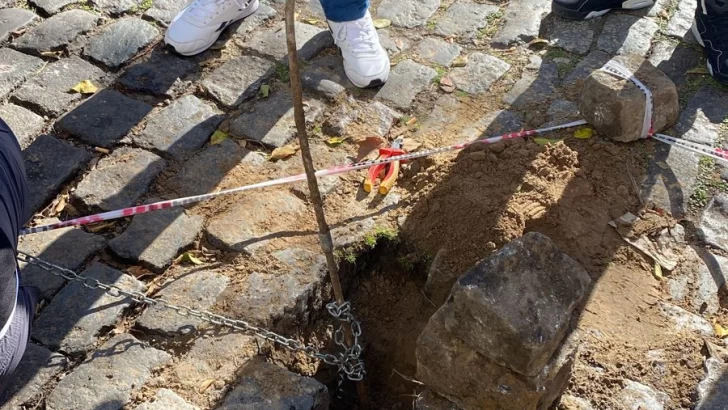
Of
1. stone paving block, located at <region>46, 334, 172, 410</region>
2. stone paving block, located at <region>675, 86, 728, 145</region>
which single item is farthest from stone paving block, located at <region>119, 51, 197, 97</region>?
stone paving block, located at <region>675, 86, 728, 145</region>

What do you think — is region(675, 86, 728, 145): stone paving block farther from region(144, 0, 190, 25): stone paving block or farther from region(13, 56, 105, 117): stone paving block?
region(13, 56, 105, 117): stone paving block

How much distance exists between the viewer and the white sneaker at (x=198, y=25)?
4.11 meters

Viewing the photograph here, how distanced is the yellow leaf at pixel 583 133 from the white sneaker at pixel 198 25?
80.2 inches

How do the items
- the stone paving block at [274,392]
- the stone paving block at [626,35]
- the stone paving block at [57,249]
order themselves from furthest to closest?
the stone paving block at [626,35] < the stone paving block at [57,249] < the stone paving block at [274,392]

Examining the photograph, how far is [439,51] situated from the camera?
14.1ft

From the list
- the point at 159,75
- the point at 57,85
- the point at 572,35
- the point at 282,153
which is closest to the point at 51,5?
the point at 57,85

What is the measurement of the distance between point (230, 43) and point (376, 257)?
174 cm

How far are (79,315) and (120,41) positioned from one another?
6.20ft

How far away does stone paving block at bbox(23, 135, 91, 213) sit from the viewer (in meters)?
3.37

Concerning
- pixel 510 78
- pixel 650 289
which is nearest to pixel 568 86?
pixel 510 78

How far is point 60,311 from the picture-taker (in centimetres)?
290

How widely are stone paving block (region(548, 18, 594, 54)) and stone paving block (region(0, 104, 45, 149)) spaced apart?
2.86 m

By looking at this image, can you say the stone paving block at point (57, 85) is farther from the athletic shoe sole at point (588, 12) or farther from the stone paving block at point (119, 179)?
the athletic shoe sole at point (588, 12)

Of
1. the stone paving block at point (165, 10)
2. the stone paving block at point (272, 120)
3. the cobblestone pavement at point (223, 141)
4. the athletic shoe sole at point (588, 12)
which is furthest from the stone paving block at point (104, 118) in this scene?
the athletic shoe sole at point (588, 12)
